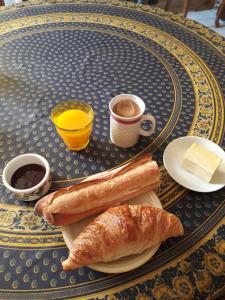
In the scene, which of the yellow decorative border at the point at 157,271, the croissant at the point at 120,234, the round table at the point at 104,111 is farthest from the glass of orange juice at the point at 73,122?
the yellow decorative border at the point at 157,271

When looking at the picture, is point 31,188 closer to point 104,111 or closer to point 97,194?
point 97,194

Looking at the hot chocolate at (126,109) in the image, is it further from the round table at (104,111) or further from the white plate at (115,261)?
the white plate at (115,261)

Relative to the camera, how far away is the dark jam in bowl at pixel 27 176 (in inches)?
27.2

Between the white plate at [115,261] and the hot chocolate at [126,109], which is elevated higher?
the hot chocolate at [126,109]

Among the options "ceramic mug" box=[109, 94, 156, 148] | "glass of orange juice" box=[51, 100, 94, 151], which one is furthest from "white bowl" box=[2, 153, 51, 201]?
"ceramic mug" box=[109, 94, 156, 148]

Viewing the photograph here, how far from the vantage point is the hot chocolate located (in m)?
0.79

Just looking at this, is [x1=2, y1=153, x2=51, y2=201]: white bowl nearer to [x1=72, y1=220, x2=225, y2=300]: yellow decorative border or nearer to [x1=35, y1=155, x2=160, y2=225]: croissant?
[x1=35, y1=155, x2=160, y2=225]: croissant

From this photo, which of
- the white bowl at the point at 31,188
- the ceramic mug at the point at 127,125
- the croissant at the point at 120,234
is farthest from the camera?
the ceramic mug at the point at 127,125

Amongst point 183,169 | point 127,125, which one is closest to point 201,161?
point 183,169

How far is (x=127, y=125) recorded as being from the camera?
77 cm

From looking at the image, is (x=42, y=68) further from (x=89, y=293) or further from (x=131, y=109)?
(x=89, y=293)

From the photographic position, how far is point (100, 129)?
900 millimetres

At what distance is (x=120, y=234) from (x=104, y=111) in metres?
0.52

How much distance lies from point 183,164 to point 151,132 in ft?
0.47
